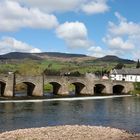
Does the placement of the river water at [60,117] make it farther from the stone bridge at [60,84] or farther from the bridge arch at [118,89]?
the bridge arch at [118,89]

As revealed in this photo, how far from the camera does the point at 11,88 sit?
96.8 meters

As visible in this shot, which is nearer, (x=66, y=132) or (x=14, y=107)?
(x=66, y=132)

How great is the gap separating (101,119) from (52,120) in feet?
24.4

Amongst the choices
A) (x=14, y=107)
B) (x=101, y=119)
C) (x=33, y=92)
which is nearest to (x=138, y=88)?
(x=33, y=92)

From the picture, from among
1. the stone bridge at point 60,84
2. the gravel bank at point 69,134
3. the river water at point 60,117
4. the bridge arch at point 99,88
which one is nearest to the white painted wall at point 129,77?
the stone bridge at point 60,84

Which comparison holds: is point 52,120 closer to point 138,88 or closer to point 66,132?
point 66,132

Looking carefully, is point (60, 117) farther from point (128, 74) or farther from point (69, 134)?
point (128, 74)

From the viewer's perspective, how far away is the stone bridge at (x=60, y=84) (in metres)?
96.8

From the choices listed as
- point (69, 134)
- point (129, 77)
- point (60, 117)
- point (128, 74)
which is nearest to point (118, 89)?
point (129, 77)

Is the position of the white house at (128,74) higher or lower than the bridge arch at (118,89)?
A: higher

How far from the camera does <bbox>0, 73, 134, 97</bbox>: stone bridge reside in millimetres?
96750

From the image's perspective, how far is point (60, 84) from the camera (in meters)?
108

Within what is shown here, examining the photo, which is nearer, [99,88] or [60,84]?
[60,84]

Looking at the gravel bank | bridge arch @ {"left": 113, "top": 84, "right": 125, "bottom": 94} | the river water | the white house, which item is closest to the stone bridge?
bridge arch @ {"left": 113, "top": 84, "right": 125, "bottom": 94}
